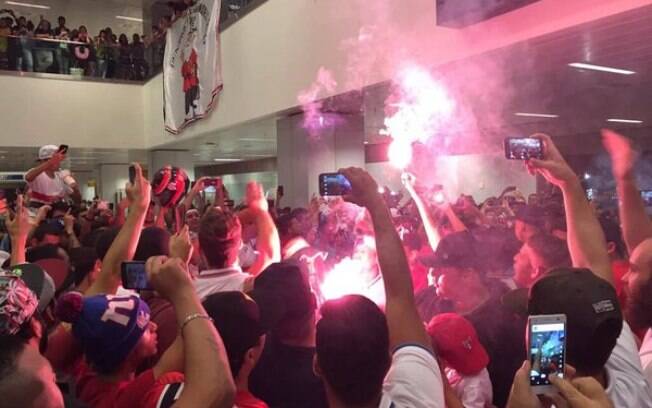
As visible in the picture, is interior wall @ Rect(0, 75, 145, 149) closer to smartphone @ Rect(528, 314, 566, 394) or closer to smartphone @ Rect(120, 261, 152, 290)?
smartphone @ Rect(120, 261, 152, 290)

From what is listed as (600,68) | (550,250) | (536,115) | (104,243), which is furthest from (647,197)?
(104,243)

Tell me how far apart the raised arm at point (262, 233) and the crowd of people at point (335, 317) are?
11 mm

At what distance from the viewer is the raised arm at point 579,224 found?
2.04 meters

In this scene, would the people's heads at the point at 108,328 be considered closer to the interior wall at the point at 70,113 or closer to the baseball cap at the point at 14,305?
the baseball cap at the point at 14,305

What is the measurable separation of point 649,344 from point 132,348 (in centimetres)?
161

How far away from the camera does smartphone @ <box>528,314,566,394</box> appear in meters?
1.21

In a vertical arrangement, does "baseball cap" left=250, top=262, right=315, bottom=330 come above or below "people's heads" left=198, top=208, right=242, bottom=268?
below

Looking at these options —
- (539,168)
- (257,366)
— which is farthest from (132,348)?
(539,168)

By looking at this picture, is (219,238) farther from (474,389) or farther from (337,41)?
(337,41)

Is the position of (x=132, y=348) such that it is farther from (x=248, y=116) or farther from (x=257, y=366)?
(x=248, y=116)

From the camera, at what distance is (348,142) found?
790 centimetres

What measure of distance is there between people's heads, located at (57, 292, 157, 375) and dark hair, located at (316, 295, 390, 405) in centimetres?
66

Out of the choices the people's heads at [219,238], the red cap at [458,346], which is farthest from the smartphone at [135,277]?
the people's heads at [219,238]

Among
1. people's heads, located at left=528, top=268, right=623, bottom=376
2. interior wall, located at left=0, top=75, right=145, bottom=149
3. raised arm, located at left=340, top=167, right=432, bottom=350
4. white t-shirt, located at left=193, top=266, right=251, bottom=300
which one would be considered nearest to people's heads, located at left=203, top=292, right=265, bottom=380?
raised arm, located at left=340, top=167, right=432, bottom=350
